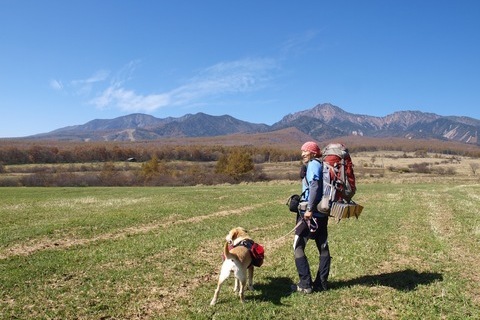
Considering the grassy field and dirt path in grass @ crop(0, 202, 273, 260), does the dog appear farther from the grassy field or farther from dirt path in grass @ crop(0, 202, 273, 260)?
dirt path in grass @ crop(0, 202, 273, 260)

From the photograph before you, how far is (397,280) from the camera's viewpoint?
1108 centimetres

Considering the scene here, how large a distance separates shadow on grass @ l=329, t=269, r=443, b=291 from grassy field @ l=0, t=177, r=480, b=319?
0.10ft

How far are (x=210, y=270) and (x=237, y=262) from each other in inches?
176

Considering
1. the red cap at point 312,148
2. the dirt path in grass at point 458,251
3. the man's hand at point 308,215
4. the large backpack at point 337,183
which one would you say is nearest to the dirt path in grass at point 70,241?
the man's hand at point 308,215

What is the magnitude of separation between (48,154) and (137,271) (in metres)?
151

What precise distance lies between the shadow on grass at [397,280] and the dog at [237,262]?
2.97m

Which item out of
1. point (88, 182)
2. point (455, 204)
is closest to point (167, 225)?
point (455, 204)

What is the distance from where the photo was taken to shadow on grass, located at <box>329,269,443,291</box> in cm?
1055

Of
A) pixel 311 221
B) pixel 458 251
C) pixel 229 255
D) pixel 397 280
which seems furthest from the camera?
pixel 458 251

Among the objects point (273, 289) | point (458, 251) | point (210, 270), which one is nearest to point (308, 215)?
point (273, 289)

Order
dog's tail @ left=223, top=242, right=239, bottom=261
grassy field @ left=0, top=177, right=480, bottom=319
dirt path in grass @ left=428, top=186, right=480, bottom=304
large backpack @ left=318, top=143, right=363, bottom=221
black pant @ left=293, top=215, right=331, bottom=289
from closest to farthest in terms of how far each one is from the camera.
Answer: dog's tail @ left=223, top=242, right=239, bottom=261 → grassy field @ left=0, top=177, right=480, bottom=319 → large backpack @ left=318, top=143, right=363, bottom=221 → black pant @ left=293, top=215, right=331, bottom=289 → dirt path in grass @ left=428, top=186, right=480, bottom=304

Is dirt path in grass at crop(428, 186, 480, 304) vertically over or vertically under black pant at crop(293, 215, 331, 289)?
under

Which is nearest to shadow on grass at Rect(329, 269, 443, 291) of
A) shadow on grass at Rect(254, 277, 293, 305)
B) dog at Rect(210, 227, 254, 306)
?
shadow on grass at Rect(254, 277, 293, 305)

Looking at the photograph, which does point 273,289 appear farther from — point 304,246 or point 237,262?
point 237,262
